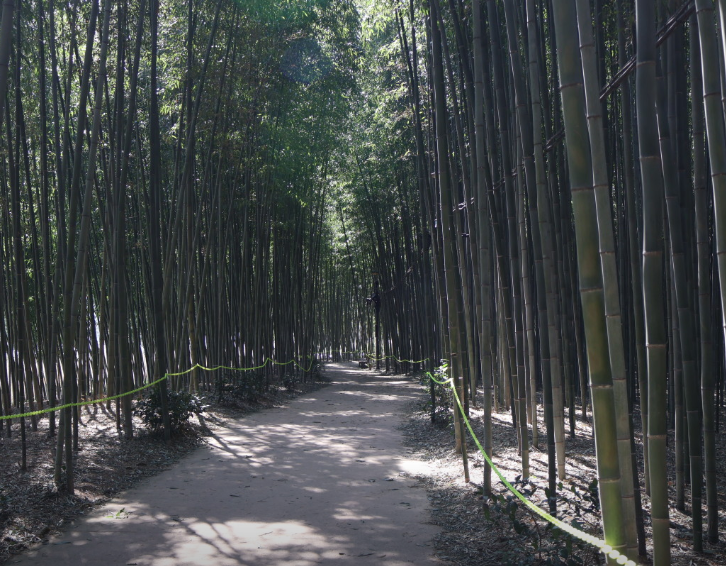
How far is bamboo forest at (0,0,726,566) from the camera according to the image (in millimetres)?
1761

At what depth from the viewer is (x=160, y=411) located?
193 inches

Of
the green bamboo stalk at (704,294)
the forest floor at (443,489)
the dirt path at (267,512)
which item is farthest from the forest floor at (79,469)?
the green bamboo stalk at (704,294)

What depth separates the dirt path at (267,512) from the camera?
8.48 ft

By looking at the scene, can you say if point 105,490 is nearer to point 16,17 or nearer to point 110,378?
point 110,378

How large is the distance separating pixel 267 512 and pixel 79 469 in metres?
1.37

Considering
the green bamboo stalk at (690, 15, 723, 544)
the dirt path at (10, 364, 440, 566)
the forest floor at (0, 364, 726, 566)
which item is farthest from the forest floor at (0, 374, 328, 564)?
the green bamboo stalk at (690, 15, 723, 544)

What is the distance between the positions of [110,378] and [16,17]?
119 inches

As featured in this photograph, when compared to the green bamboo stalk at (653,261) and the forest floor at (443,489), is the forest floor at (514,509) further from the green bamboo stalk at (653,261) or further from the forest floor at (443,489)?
the green bamboo stalk at (653,261)

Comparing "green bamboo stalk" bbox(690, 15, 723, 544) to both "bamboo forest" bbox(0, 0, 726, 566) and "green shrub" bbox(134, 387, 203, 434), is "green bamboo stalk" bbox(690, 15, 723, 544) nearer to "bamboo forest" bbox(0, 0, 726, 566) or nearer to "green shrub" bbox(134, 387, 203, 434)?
"bamboo forest" bbox(0, 0, 726, 566)

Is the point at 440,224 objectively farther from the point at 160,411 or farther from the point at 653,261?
the point at 653,261

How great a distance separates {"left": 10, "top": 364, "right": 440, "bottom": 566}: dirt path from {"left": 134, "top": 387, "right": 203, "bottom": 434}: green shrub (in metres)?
0.32

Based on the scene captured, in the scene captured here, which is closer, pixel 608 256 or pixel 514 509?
pixel 608 256

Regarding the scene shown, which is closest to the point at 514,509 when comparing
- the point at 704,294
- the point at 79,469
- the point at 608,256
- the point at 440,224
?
the point at 704,294

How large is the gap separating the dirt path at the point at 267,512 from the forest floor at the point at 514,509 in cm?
14
